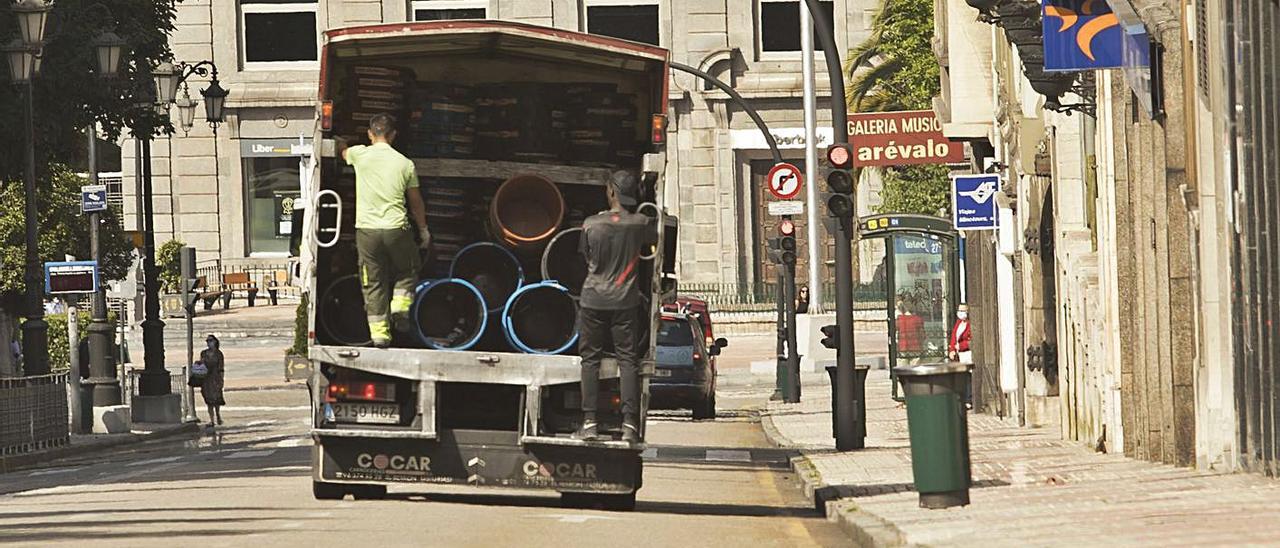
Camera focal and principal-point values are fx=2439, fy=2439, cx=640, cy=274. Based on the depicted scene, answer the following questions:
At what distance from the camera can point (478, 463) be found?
16.2 m

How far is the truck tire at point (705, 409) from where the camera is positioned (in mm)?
33562

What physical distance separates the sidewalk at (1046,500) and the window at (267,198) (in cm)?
4556

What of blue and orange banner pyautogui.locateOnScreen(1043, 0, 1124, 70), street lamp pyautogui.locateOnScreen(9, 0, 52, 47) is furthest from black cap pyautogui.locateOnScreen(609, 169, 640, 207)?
street lamp pyautogui.locateOnScreen(9, 0, 52, 47)

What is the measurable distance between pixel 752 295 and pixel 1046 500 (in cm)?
5085

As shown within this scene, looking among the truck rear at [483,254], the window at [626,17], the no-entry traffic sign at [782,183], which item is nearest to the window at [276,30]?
the window at [626,17]

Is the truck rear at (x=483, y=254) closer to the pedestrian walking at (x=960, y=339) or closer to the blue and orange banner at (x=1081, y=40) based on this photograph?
the blue and orange banner at (x=1081, y=40)

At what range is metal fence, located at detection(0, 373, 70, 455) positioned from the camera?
2847cm

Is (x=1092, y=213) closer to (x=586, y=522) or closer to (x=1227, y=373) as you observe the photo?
(x=1227, y=373)

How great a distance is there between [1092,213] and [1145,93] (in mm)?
6263

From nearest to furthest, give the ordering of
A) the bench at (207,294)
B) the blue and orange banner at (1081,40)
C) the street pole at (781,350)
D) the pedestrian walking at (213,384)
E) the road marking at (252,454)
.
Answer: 1. the blue and orange banner at (1081,40)
2. the road marking at (252,454)
3. the pedestrian walking at (213,384)
4. the street pole at (781,350)
5. the bench at (207,294)

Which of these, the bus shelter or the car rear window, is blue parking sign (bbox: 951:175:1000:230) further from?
the car rear window

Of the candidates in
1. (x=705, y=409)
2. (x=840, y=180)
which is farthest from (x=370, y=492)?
(x=705, y=409)

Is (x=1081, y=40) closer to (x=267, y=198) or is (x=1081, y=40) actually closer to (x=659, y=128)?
(x=659, y=128)

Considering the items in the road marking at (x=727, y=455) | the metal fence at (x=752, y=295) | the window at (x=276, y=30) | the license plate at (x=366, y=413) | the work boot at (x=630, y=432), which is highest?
the window at (x=276, y=30)
